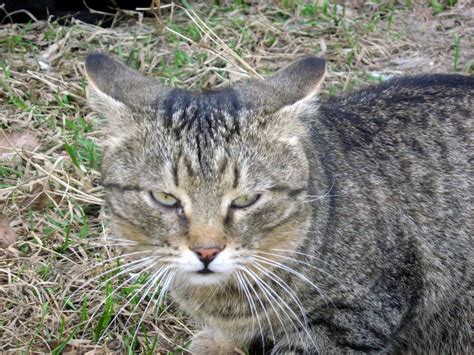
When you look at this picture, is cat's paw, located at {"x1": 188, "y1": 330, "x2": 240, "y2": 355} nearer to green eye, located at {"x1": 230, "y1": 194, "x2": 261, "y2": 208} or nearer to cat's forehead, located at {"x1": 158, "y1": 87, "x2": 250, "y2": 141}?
green eye, located at {"x1": 230, "y1": 194, "x2": 261, "y2": 208}

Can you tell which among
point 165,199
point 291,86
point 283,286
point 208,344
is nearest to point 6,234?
point 208,344

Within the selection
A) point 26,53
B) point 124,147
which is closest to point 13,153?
point 26,53

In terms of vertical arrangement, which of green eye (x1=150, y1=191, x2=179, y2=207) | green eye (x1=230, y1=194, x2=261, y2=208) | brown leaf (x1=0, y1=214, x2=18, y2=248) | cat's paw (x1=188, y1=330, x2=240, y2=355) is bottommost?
brown leaf (x1=0, y1=214, x2=18, y2=248)

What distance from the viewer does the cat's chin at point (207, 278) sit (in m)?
3.56

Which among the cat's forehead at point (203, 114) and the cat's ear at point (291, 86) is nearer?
the cat's forehead at point (203, 114)

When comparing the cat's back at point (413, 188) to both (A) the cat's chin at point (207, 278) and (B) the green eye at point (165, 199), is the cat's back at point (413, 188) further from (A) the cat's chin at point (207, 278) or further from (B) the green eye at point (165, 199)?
(B) the green eye at point (165, 199)

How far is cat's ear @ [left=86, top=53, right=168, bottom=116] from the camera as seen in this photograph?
3627 mm

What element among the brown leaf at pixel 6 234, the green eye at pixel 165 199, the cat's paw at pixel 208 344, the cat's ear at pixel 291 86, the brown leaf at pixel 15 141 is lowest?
the brown leaf at pixel 6 234

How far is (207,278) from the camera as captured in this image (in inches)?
142

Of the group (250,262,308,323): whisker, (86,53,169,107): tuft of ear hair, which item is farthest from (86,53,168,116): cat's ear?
(250,262,308,323): whisker

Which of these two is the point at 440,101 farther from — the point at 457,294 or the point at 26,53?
the point at 26,53

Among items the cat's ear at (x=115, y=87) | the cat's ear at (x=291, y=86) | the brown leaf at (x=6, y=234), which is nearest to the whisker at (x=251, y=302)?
the cat's ear at (x=291, y=86)

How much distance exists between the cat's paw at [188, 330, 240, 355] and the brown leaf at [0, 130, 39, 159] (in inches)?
71.3

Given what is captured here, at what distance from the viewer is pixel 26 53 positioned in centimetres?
640
